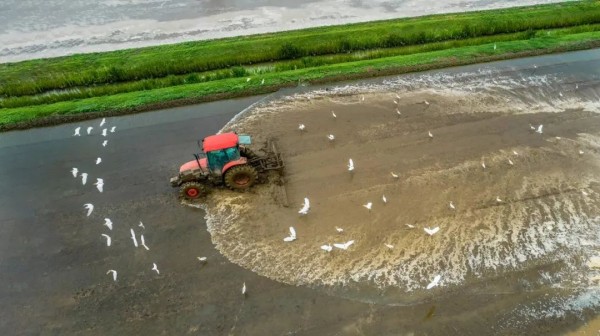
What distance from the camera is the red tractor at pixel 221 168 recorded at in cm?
1434

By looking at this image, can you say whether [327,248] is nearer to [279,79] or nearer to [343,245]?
[343,245]

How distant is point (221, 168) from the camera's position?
1460 centimetres

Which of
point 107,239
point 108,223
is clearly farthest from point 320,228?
point 108,223

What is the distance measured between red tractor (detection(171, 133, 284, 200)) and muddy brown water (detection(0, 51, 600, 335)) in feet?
1.86

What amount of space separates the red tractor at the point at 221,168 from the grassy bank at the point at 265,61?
6.86m

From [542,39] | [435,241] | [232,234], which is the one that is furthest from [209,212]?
[542,39]

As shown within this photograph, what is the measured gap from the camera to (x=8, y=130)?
62.8ft

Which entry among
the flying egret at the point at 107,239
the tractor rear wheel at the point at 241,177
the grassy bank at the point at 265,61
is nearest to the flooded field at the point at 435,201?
the tractor rear wheel at the point at 241,177

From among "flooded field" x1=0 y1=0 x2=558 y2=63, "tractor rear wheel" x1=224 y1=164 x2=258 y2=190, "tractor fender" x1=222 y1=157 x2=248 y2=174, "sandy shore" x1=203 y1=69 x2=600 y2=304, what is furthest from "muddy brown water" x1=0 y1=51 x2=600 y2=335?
"flooded field" x1=0 y1=0 x2=558 y2=63

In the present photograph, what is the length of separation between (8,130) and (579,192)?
21825 millimetres

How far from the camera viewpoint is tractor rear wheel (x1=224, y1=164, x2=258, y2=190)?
1442 centimetres

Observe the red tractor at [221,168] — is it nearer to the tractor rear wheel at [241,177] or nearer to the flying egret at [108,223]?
the tractor rear wheel at [241,177]

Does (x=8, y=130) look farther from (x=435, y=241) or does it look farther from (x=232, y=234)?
(x=435, y=241)

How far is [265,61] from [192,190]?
40.6ft
